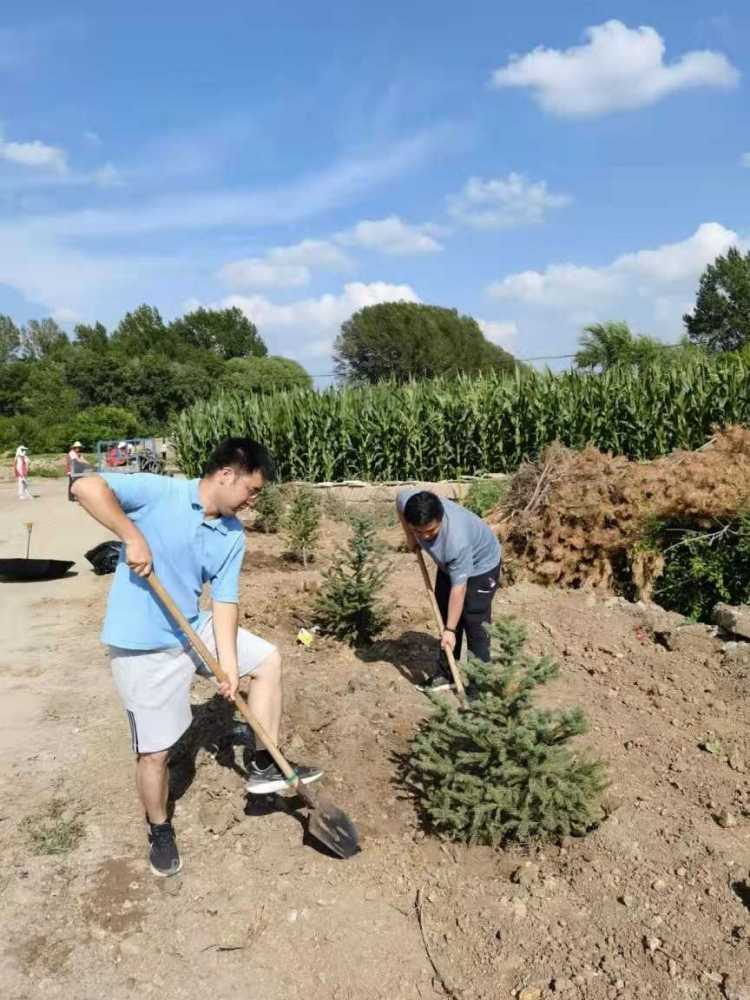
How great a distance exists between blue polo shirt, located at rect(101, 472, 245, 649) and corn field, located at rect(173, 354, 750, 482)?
390 inches

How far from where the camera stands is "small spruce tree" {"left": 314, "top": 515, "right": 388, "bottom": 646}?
5781mm

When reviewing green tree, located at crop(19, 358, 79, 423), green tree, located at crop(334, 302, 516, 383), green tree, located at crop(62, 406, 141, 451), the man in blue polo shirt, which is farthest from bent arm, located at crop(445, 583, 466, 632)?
green tree, located at crop(334, 302, 516, 383)

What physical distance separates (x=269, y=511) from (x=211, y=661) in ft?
26.1

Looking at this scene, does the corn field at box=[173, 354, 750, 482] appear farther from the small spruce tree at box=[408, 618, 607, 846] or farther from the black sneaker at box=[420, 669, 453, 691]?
the small spruce tree at box=[408, 618, 607, 846]

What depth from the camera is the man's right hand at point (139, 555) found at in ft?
9.56

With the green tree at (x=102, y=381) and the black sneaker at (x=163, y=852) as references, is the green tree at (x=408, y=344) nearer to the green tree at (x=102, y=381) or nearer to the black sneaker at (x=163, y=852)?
the green tree at (x=102, y=381)

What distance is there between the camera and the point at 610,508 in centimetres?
711

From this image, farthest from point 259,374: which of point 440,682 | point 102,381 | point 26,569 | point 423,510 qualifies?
point 423,510

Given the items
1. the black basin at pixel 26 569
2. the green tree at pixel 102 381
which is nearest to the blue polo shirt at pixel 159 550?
the black basin at pixel 26 569

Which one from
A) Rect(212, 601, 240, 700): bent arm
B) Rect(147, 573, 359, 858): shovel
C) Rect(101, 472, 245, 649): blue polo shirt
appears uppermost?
Rect(101, 472, 245, 649): blue polo shirt

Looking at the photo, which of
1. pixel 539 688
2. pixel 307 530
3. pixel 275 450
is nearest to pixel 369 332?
pixel 275 450

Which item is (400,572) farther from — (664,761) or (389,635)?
(664,761)

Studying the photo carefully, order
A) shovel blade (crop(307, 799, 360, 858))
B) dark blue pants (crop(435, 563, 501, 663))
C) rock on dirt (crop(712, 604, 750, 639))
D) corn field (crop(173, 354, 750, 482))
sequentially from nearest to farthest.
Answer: shovel blade (crop(307, 799, 360, 858)) < dark blue pants (crop(435, 563, 501, 663)) < rock on dirt (crop(712, 604, 750, 639)) < corn field (crop(173, 354, 750, 482))

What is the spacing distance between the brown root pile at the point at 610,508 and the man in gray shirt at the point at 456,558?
245cm
